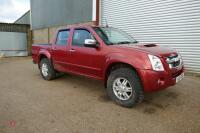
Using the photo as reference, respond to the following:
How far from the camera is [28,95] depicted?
5.20 meters

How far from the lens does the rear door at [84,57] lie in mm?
4867

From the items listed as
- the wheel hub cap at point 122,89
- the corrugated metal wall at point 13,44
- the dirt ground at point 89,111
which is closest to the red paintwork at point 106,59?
the wheel hub cap at point 122,89

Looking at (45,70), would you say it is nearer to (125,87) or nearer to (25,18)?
(125,87)

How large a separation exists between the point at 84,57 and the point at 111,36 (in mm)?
867

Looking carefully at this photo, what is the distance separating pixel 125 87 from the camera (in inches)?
170

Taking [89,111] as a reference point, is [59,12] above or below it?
above

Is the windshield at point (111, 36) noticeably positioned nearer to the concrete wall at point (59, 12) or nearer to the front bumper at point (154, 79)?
the front bumper at point (154, 79)

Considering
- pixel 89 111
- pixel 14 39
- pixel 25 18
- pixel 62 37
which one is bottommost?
pixel 89 111

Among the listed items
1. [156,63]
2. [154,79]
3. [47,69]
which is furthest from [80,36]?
[154,79]

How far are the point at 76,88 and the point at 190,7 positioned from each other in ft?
17.2

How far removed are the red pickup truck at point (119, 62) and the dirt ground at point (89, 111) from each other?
1.48 ft

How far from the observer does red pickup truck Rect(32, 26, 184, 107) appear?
3.97m

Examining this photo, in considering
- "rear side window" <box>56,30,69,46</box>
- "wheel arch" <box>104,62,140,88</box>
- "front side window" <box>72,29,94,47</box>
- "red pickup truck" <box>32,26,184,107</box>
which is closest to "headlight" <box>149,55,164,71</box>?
"red pickup truck" <box>32,26,184,107</box>

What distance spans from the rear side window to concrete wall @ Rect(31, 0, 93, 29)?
230 inches
